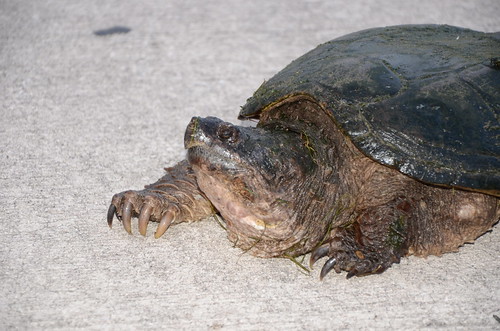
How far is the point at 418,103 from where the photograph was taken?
275 cm

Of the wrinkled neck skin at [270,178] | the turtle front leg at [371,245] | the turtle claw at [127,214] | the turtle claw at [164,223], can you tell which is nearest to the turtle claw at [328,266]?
the turtle front leg at [371,245]

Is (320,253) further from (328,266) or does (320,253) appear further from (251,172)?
(251,172)

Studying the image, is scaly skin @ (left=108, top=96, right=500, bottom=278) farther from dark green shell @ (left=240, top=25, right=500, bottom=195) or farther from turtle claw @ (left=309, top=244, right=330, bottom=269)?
dark green shell @ (left=240, top=25, right=500, bottom=195)

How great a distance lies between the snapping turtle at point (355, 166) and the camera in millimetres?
2566

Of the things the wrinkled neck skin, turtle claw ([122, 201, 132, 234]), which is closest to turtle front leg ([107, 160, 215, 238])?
turtle claw ([122, 201, 132, 234])

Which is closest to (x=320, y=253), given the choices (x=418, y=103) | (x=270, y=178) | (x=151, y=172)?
(x=270, y=178)

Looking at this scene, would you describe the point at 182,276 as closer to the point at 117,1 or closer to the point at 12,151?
the point at 12,151

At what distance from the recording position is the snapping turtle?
101 inches

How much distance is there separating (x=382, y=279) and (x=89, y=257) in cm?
134

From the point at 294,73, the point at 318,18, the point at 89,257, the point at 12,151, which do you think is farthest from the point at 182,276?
the point at 318,18

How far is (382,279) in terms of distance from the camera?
2.69 m

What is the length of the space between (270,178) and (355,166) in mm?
533

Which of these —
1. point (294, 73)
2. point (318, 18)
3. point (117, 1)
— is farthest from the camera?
point (117, 1)

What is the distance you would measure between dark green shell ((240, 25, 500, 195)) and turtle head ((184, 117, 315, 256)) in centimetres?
30
